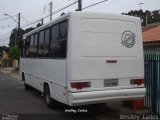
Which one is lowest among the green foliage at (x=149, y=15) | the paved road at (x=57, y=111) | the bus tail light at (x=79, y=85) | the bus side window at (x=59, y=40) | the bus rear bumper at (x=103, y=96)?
the paved road at (x=57, y=111)

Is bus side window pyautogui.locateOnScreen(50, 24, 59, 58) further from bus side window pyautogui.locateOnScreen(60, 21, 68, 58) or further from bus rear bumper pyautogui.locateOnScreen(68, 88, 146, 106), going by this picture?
bus rear bumper pyautogui.locateOnScreen(68, 88, 146, 106)

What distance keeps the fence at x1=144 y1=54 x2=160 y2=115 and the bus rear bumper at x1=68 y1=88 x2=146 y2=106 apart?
2.09 feet

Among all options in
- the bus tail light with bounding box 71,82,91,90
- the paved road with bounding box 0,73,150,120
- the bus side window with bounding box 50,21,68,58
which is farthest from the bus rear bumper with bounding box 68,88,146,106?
the bus side window with bounding box 50,21,68,58

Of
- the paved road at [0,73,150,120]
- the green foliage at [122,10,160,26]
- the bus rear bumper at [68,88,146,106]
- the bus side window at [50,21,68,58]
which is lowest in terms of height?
the paved road at [0,73,150,120]

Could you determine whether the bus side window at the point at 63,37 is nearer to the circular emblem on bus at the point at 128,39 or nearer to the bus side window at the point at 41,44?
the circular emblem on bus at the point at 128,39

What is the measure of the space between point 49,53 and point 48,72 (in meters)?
0.64

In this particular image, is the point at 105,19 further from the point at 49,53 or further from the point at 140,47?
the point at 49,53

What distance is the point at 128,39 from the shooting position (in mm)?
8633

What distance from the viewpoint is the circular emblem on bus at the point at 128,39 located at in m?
8.55

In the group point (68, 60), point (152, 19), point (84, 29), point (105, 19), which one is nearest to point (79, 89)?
point (68, 60)

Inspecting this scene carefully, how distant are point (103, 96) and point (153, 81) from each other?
1979 millimetres

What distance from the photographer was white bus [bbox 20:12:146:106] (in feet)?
25.7

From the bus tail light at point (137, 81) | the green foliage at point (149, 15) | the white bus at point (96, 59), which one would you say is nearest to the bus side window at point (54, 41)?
the white bus at point (96, 59)

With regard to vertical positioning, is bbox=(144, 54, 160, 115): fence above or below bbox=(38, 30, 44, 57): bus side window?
below
